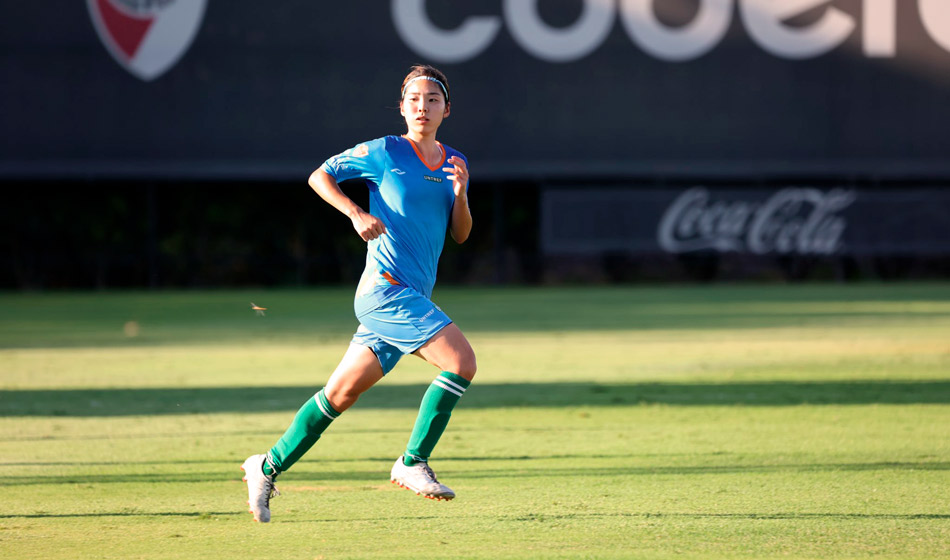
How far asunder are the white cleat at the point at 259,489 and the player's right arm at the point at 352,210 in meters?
1.18

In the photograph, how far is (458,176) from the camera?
247 inches

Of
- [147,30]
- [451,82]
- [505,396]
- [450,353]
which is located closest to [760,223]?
[451,82]

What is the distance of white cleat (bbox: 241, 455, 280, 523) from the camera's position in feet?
19.8

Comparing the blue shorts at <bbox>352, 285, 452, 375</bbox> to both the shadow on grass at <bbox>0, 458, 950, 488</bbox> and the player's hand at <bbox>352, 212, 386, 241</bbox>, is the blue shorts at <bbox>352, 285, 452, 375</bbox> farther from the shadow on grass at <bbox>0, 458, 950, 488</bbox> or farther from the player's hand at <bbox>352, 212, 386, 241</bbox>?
the shadow on grass at <bbox>0, 458, 950, 488</bbox>

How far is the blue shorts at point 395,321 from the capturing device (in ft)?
19.8

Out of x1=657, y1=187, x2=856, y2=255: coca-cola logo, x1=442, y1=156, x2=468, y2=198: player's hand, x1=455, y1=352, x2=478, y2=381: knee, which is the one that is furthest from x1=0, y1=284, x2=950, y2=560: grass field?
x1=657, y1=187, x2=856, y2=255: coca-cola logo

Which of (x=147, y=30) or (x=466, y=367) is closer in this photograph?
(x=466, y=367)

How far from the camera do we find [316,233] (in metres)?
33.6

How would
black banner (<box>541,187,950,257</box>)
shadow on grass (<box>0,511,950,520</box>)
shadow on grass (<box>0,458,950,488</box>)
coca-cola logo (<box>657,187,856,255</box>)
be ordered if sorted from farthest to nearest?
1. coca-cola logo (<box>657,187,856,255</box>)
2. black banner (<box>541,187,950,257</box>)
3. shadow on grass (<box>0,458,950,488</box>)
4. shadow on grass (<box>0,511,950,520</box>)

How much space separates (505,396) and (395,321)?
560cm

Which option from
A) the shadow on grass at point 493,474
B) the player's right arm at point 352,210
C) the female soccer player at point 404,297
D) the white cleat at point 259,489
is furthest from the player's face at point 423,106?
the shadow on grass at point 493,474

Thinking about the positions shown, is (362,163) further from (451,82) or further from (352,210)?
(451,82)

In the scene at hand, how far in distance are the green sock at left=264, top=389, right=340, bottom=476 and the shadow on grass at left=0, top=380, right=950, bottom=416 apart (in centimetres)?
452

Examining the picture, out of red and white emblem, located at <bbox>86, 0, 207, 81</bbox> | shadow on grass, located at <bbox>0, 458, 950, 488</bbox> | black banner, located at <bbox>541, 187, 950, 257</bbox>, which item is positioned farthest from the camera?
black banner, located at <bbox>541, 187, 950, 257</bbox>
